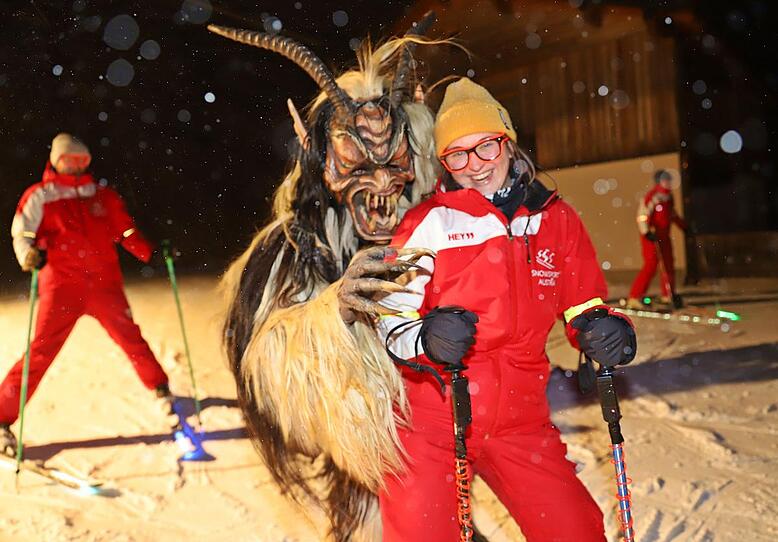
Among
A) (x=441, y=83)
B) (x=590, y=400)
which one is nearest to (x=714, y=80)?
(x=590, y=400)

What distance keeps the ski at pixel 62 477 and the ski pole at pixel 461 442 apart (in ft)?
8.39

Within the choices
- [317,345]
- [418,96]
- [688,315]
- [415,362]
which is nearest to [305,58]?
[418,96]

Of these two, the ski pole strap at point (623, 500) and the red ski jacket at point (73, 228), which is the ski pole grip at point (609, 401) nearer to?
the ski pole strap at point (623, 500)

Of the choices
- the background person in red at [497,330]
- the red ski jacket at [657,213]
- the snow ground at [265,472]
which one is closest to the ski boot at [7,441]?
the snow ground at [265,472]

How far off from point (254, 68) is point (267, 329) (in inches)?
82.5

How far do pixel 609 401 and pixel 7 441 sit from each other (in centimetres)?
383

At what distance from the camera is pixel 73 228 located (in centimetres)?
436

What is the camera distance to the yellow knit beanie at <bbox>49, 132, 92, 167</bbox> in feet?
13.9

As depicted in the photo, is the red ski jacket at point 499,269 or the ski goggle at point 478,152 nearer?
the red ski jacket at point 499,269

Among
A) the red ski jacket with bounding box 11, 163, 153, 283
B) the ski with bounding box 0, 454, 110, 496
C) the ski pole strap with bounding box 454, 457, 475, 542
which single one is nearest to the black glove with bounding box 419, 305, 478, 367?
the ski pole strap with bounding box 454, 457, 475, 542

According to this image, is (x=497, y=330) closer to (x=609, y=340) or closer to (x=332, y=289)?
(x=609, y=340)

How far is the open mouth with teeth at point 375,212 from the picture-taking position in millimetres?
2105

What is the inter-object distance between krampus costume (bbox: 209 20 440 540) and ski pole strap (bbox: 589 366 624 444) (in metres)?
0.55

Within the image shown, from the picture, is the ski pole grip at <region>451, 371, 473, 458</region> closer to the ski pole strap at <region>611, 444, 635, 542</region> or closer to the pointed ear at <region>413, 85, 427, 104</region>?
the ski pole strap at <region>611, 444, 635, 542</region>
